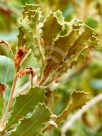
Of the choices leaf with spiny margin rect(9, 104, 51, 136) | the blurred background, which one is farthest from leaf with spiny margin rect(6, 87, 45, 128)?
the blurred background

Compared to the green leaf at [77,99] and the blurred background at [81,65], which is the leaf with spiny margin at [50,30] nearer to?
the green leaf at [77,99]

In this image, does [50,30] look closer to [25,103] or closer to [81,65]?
[25,103]

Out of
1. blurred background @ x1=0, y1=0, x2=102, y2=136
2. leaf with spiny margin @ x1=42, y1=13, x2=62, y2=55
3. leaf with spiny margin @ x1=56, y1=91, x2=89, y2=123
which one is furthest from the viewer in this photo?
blurred background @ x1=0, y1=0, x2=102, y2=136

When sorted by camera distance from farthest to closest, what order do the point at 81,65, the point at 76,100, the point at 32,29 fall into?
the point at 81,65
the point at 76,100
the point at 32,29

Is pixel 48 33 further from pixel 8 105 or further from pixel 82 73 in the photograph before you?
pixel 82 73

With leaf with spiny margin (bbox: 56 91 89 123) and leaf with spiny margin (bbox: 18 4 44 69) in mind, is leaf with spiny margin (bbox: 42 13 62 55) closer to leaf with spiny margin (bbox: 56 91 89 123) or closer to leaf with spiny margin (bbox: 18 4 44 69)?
leaf with spiny margin (bbox: 18 4 44 69)

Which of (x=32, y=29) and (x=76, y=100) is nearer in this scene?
(x=32, y=29)

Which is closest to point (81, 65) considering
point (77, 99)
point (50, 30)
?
point (77, 99)
